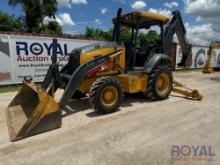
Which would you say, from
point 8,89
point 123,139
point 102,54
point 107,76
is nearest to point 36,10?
point 8,89

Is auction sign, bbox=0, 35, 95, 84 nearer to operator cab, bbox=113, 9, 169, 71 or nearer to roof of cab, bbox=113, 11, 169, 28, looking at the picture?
operator cab, bbox=113, 9, 169, 71

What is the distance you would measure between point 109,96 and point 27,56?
5.35 metres

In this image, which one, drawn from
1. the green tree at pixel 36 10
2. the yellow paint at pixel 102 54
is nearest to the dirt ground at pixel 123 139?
the yellow paint at pixel 102 54

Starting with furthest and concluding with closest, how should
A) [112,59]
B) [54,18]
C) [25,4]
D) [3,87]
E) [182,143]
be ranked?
[54,18], [25,4], [3,87], [112,59], [182,143]

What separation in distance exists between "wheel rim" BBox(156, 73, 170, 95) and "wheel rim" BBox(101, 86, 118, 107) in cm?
173

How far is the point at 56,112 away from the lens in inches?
175

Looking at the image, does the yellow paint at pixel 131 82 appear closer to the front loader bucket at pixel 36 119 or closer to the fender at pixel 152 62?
the fender at pixel 152 62

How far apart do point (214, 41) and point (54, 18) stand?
20131 mm

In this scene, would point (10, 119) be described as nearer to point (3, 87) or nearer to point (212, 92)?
point (3, 87)

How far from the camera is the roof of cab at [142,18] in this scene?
20.2 ft

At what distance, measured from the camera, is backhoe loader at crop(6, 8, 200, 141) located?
4.43 m

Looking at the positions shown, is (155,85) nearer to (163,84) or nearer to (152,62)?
(163,84)

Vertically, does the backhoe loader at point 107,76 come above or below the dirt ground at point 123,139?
above

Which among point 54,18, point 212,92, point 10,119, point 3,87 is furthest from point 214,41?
point 54,18
